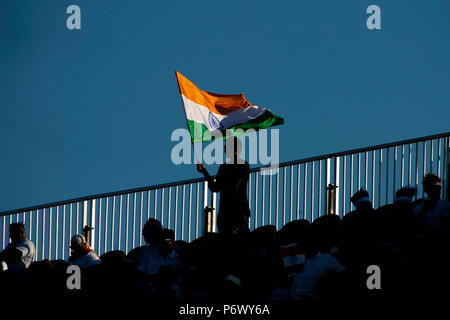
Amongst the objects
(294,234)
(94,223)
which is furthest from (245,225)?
(94,223)

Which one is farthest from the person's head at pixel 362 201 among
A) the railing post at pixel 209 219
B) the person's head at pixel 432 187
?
the railing post at pixel 209 219

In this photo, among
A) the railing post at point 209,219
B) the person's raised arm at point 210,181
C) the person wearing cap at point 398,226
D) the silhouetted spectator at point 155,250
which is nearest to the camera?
the person wearing cap at point 398,226

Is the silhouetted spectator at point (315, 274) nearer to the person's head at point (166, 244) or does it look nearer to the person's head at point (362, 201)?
the person's head at point (362, 201)

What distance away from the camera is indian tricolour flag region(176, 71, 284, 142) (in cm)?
1234

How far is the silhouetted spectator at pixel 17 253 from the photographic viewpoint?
A: 1252cm

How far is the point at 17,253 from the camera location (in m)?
12.5

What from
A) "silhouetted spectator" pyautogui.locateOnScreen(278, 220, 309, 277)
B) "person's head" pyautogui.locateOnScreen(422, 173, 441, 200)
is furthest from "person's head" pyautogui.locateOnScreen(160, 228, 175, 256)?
"person's head" pyautogui.locateOnScreen(422, 173, 441, 200)

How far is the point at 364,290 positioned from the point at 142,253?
3695 mm

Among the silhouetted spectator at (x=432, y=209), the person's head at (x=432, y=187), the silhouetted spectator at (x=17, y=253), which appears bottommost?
the silhouetted spectator at (x=17, y=253)

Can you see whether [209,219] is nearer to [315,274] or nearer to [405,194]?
[405,194]

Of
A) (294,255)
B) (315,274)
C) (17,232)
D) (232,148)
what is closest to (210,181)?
(232,148)

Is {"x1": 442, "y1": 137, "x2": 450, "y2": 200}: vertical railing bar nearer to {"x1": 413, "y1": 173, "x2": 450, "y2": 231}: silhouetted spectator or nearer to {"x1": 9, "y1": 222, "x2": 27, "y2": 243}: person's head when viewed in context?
{"x1": 413, "y1": 173, "x2": 450, "y2": 231}: silhouetted spectator

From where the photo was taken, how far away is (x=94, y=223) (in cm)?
1521

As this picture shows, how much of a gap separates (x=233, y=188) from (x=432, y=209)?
8.37 ft
